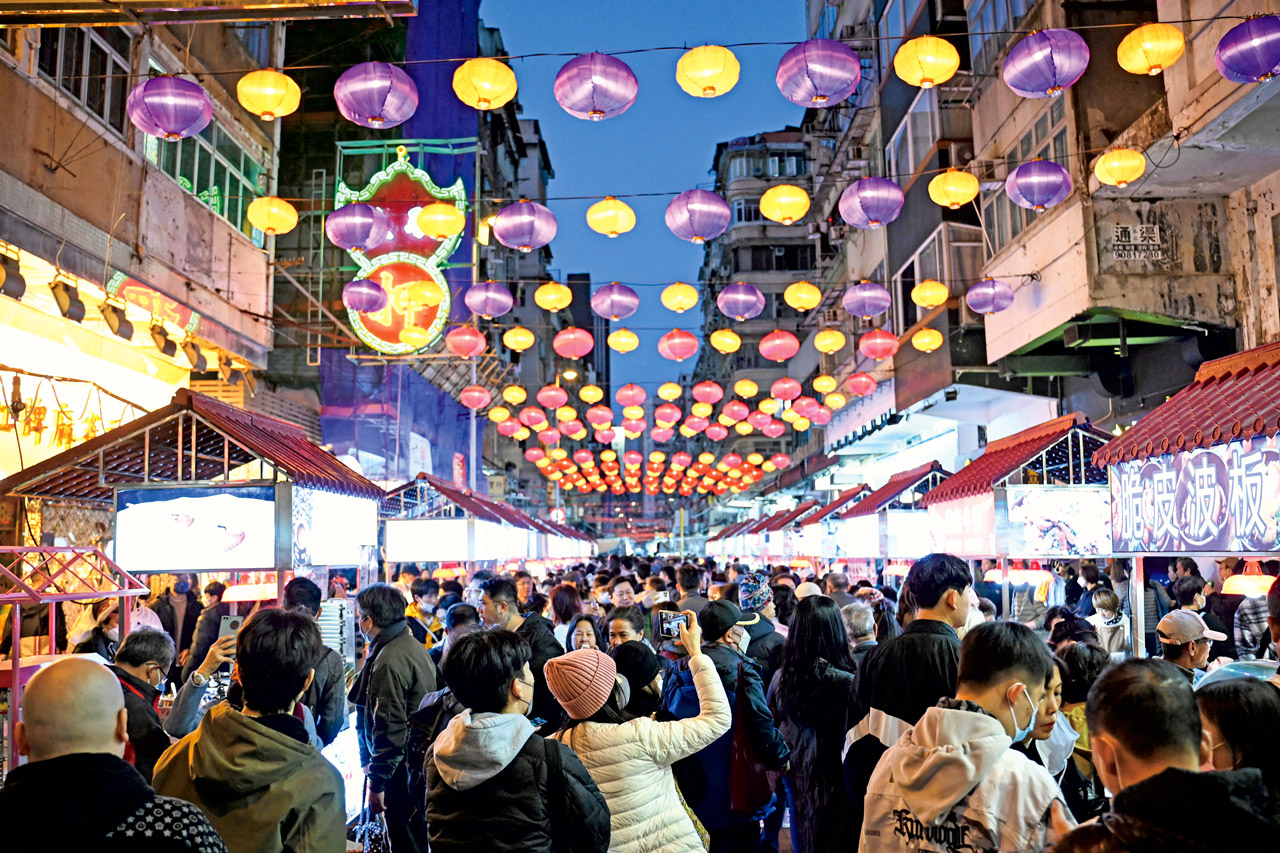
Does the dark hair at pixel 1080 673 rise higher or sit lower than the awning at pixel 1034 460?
lower

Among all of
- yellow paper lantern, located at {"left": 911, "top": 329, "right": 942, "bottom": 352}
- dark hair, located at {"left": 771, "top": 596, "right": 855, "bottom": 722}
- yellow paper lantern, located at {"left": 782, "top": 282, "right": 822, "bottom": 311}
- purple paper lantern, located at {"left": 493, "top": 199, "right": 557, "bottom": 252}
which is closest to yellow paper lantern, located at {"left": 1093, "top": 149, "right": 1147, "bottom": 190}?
yellow paper lantern, located at {"left": 782, "top": 282, "right": 822, "bottom": 311}

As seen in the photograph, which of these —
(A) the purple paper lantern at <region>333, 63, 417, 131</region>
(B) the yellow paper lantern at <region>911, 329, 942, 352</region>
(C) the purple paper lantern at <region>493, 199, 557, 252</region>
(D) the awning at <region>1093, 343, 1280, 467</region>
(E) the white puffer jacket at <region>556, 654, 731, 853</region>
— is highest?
(A) the purple paper lantern at <region>333, 63, 417, 131</region>

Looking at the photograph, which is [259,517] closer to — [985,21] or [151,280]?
[151,280]

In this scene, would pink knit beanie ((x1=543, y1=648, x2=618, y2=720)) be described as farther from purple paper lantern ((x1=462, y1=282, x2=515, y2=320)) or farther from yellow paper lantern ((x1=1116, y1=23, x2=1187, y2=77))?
purple paper lantern ((x1=462, y1=282, x2=515, y2=320))

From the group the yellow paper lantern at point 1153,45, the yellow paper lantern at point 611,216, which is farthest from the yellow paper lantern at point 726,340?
the yellow paper lantern at point 1153,45

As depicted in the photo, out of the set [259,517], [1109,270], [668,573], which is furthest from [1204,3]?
[668,573]

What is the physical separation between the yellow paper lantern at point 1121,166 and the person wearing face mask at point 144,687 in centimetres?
1082

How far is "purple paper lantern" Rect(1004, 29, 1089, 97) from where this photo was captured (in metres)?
9.98

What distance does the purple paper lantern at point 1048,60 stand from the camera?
9.98m

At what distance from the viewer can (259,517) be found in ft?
32.9

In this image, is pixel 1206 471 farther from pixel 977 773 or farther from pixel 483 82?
pixel 483 82

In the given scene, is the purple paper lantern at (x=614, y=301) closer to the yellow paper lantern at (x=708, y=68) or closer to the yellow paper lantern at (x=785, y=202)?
the yellow paper lantern at (x=785, y=202)

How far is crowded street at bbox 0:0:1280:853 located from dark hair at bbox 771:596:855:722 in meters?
0.02

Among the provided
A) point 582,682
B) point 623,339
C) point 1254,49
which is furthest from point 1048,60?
point 623,339
